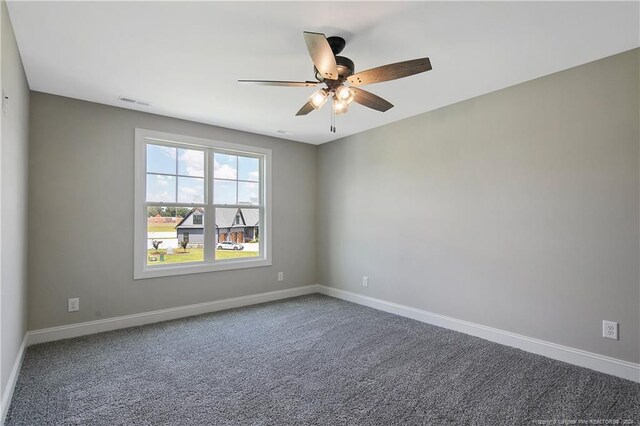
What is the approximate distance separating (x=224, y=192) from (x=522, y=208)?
3513mm

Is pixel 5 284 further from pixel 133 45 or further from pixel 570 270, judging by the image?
pixel 570 270

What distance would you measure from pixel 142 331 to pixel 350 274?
2677 millimetres

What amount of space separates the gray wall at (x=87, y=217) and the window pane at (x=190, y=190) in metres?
0.56

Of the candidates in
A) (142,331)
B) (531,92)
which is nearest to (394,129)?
(531,92)

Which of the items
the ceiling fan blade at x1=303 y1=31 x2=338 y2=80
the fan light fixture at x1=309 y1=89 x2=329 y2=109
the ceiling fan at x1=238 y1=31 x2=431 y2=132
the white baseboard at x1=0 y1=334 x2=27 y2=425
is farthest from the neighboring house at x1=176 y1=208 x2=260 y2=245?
the ceiling fan blade at x1=303 y1=31 x2=338 y2=80

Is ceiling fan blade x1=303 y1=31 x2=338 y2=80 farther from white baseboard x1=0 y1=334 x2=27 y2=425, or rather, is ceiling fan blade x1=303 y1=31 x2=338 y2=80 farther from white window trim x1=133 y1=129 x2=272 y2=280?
white baseboard x1=0 y1=334 x2=27 y2=425

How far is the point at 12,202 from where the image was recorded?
2.25 m

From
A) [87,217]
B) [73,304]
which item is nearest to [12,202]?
[87,217]

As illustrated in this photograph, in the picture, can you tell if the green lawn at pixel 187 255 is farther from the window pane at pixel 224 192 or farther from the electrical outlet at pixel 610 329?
the electrical outlet at pixel 610 329

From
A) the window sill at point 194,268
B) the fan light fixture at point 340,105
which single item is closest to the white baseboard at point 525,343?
the window sill at point 194,268

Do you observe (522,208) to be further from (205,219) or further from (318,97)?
(205,219)

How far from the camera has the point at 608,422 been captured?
1.96 metres

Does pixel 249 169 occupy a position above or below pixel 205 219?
above

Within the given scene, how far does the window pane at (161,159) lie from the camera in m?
3.92
